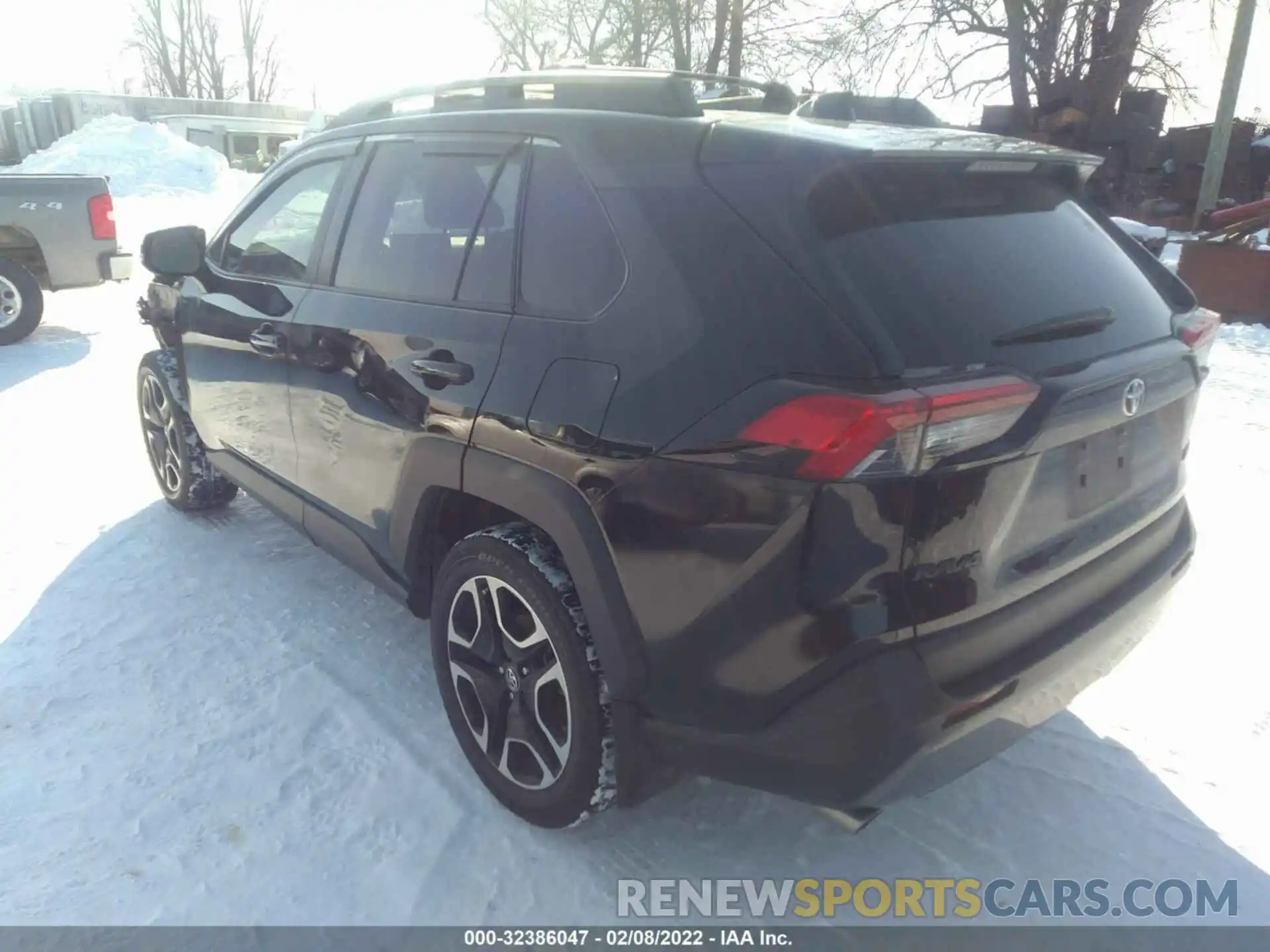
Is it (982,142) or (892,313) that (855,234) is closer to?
(892,313)

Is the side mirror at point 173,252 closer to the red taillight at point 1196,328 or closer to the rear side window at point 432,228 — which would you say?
the rear side window at point 432,228

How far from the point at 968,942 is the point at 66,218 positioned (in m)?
8.75

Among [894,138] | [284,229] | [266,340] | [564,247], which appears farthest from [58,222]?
[894,138]

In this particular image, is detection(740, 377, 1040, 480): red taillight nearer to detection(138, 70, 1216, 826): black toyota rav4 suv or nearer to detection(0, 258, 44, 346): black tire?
detection(138, 70, 1216, 826): black toyota rav4 suv

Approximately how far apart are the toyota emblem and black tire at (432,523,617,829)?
4.37 feet

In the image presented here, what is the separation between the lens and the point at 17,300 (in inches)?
309

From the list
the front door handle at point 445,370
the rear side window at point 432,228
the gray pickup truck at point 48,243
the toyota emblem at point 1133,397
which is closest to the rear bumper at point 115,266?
the gray pickup truck at point 48,243

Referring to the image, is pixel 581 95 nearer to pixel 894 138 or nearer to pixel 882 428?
pixel 894 138

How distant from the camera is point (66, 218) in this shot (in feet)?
26.4

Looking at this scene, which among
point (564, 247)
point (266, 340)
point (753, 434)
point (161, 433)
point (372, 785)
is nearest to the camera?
point (753, 434)

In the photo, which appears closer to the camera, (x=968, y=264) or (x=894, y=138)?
(x=968, y=264)

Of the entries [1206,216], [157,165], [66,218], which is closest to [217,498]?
[66,218]

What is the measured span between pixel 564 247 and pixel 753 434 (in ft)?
2.69

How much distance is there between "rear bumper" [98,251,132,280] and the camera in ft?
27.1
